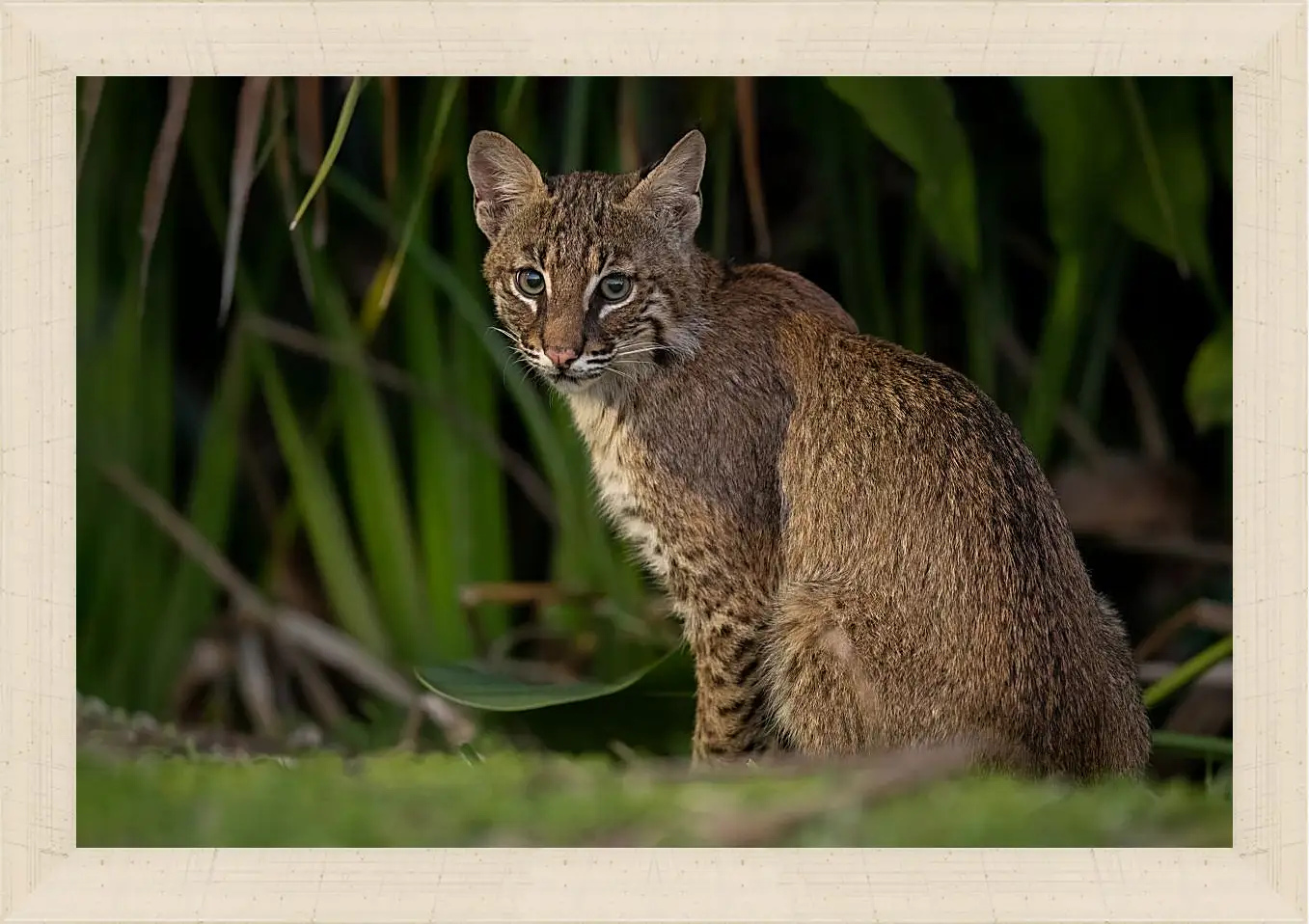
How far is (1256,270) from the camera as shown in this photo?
3.45m

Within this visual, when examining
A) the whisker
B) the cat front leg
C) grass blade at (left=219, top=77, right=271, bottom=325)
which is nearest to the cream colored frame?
grass blade at (left=219, top=77, right=271, bottom=325)

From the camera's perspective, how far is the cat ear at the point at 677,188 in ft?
11.6

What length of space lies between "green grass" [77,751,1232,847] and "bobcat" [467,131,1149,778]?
227mm

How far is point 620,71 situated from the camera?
11.4 feet

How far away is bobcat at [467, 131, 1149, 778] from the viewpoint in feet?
10.7

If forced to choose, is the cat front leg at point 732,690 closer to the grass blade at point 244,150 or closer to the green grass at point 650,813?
the green grass at point 650,813

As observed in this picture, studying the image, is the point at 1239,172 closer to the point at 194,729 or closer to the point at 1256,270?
the point at 1256,270

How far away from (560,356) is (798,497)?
2.10ft

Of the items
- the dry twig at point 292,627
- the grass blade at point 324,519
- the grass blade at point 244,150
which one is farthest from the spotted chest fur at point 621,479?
the grass blade at point 324,519

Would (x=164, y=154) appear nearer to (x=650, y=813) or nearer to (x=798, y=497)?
(x=798, y=497)

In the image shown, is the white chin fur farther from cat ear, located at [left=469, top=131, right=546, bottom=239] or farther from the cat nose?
cat ear, located at [left=469, top=131, right=546, bottom=239]

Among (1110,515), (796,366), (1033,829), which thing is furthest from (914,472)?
(1110,515)

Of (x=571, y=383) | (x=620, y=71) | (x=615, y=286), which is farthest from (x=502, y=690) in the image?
(x=620, y=71)

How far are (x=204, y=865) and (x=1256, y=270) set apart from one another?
8.32 ft
